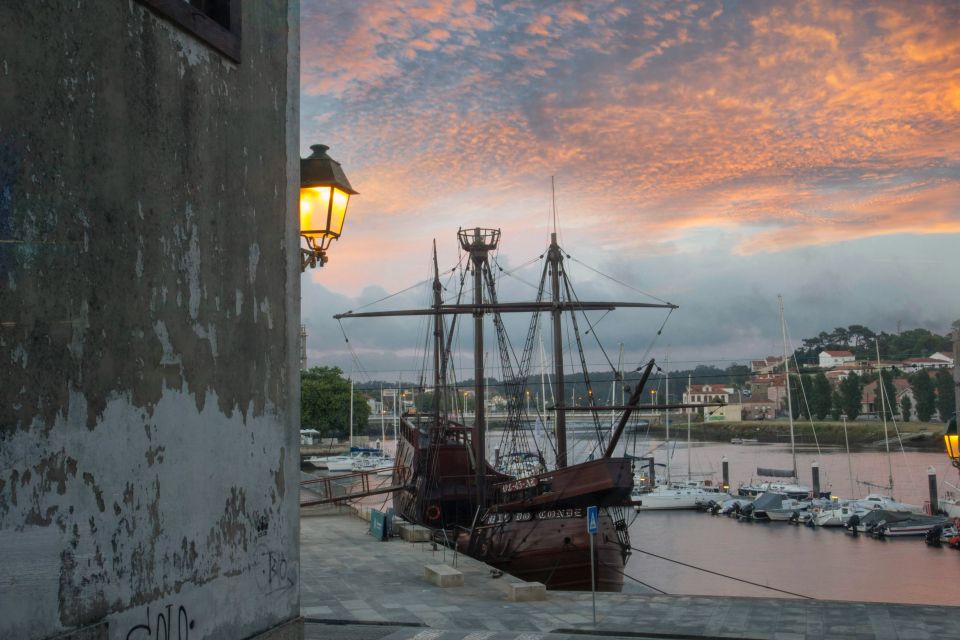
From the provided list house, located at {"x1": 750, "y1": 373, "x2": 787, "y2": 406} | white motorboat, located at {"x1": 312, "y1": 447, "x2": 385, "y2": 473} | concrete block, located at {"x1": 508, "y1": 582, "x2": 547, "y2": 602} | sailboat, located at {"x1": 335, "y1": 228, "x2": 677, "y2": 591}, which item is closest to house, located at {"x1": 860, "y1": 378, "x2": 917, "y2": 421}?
house, located at {"x1": 750, "y1": 373, "x2": 787, "y2": 406}

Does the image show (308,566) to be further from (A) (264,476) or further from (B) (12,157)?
(B) (12,157)

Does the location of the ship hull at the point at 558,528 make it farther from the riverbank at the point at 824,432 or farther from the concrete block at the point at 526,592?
the riverbank at the point at 824,432

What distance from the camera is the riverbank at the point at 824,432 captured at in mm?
101750

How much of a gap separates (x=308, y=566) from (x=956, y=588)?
25.0m

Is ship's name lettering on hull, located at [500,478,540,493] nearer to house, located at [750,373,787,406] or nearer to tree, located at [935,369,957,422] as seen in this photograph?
tree, located at [935,369,957,422]

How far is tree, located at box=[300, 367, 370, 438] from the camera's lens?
10650 centimetres

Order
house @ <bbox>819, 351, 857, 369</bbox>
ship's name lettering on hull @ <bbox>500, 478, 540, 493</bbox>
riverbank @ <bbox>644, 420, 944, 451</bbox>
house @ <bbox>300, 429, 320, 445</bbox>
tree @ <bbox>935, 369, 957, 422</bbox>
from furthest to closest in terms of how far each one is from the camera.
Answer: house @ <bbox>819, 351, 857, 369</bbox> < house @ <bbox>300, 429, 320, 445</bbox> < tree @ <bbox>935, 369, 957, 422</bbox> < riverbank @ <bbox>644, 420, 944, 451</bbox> < ship's name lettering on hull @ <bbox>500, 478, 540, 493</bbox>

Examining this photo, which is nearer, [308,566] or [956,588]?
[308,566]

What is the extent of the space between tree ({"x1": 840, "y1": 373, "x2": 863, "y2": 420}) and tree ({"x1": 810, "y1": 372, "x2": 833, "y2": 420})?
2.40 m

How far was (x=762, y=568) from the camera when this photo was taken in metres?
36.6

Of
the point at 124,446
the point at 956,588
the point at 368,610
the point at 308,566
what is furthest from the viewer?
the point at 956,588

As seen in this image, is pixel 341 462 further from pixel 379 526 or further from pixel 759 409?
pixel 759 409

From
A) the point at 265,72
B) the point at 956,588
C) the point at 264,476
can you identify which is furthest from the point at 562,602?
the point at 956,588

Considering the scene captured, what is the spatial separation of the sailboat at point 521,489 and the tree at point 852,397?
94.2 m
